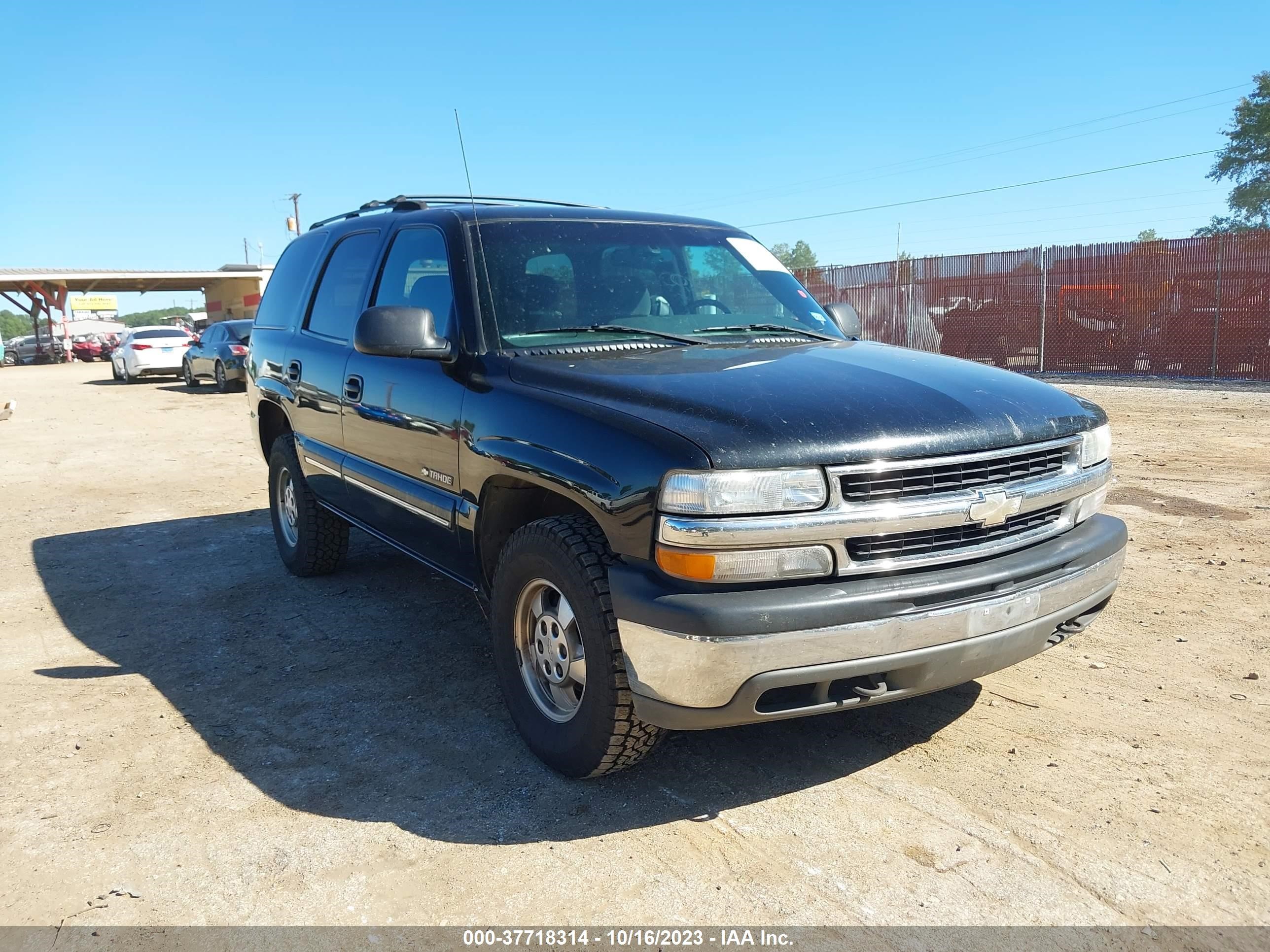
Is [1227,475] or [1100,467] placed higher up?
[1100,467]

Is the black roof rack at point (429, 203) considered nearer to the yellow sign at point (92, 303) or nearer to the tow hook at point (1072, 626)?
the tow hook at point (1072, 626)

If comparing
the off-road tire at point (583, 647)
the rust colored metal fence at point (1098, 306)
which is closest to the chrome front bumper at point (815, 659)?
the off-road tire at point (583, 647)

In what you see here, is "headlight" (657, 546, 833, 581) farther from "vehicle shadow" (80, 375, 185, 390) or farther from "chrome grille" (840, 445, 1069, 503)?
"vehicle shadow" (80, 375, 185, 390)

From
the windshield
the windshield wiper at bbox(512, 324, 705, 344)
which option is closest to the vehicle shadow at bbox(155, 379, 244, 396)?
the windshield

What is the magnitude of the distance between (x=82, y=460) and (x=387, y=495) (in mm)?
8319

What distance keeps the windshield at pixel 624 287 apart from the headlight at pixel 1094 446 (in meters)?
1.19

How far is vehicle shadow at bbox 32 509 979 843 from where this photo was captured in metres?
3.08

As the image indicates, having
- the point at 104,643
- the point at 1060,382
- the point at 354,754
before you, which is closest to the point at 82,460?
the point at 104,643

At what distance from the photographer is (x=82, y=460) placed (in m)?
10.9

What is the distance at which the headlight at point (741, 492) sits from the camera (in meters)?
2.59

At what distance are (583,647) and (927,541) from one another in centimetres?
107

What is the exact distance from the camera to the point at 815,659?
2596 millimetres

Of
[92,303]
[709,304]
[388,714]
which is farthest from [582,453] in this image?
[92,303]

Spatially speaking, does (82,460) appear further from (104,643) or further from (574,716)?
(574,716)
